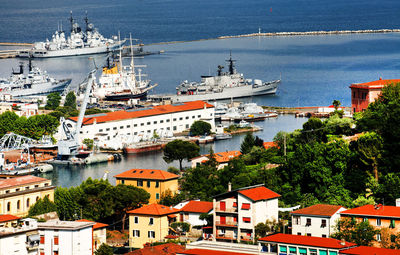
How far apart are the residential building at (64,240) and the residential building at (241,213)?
10.3 feet

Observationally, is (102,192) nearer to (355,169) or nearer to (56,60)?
(355,169)

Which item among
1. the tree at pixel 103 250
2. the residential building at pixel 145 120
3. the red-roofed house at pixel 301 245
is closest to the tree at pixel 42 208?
the tree at pixel 103 250

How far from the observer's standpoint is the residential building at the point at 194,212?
20.8 metres

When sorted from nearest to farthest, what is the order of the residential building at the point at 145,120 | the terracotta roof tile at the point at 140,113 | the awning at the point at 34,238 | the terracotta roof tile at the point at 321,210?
the awning at the point at 34,238 < the terracotta roof tile at the point at 321,210 < the residential building at the point at 145,120 < the terracotta roof tile at the point at 140,113

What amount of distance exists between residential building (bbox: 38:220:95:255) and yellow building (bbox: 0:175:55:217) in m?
6.87

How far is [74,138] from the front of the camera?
38094 mm

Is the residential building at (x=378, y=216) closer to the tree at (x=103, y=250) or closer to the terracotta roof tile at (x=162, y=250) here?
the terracotta roof tile at (x=162, y=250)

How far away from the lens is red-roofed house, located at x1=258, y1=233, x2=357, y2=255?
50.2 ft

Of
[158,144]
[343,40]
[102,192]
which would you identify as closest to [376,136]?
[102,192]

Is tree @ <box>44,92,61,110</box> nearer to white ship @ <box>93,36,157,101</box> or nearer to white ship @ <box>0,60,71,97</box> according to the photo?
white ship @ <box>0,60,71,97</box>

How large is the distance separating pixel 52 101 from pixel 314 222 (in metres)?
34.3

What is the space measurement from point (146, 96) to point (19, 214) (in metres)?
33.1

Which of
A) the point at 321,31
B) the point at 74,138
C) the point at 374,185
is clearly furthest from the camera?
the point at 321,31

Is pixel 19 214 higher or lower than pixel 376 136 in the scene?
lower
